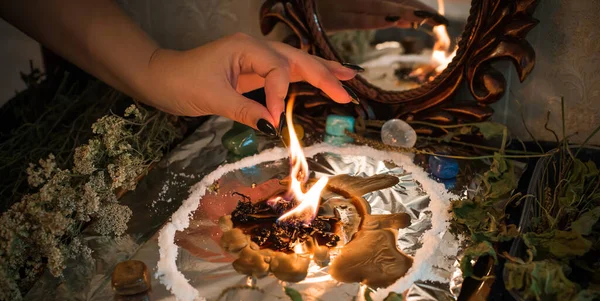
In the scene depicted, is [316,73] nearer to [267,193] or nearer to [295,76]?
[295,76]

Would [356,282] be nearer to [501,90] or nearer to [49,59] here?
[501,90]

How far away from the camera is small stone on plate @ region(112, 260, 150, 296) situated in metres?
0.84

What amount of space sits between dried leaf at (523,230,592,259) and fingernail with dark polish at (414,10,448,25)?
50 cm

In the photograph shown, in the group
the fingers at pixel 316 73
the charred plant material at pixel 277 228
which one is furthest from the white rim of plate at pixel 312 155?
the fingers at pixel 316 73

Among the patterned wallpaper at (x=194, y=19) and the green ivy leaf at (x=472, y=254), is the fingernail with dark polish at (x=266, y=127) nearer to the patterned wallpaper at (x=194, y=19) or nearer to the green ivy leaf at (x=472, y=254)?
the green ivy leaf at (x=472, y=254)

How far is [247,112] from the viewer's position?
94 centimetres

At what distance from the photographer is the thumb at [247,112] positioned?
902mm

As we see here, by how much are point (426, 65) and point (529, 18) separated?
235mm

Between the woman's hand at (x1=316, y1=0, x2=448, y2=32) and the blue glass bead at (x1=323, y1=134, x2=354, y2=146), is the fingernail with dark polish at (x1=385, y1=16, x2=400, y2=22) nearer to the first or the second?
the woman's hand at (x1=316, y1=0, x2=448, y2=32)

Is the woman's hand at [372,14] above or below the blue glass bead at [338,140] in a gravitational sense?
above

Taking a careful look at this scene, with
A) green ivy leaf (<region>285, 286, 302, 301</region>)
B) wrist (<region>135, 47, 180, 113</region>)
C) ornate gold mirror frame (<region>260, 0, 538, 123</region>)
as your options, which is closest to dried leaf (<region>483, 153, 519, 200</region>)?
ornate gold mirror frame (<region>260, 0, 538, 123</region>)

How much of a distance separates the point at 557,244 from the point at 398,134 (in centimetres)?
45

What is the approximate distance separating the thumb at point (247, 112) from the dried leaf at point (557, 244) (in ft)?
1.44

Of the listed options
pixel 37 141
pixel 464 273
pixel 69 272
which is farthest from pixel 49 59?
pixel 464 273
